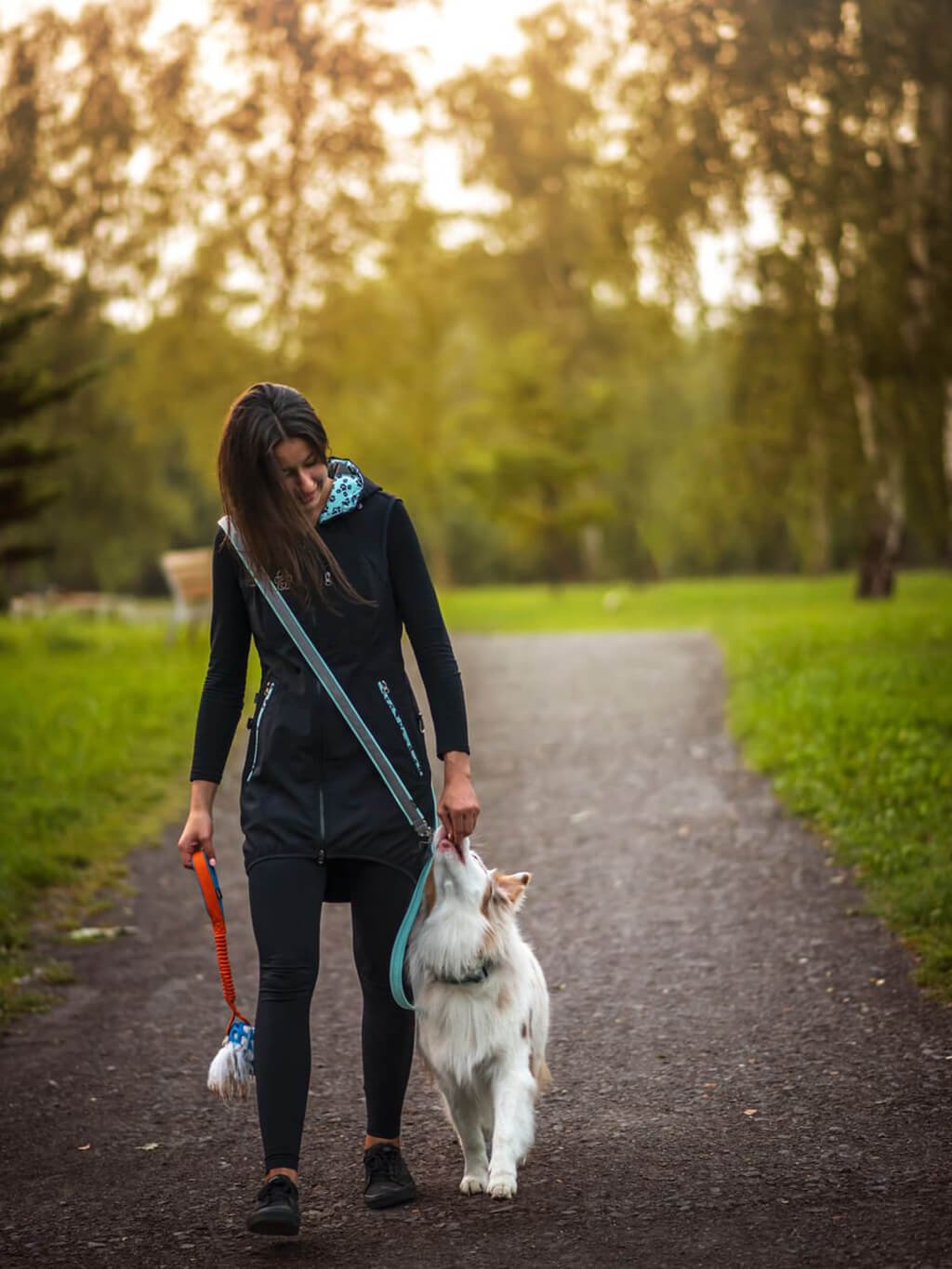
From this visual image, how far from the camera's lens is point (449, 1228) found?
4023 millimetres

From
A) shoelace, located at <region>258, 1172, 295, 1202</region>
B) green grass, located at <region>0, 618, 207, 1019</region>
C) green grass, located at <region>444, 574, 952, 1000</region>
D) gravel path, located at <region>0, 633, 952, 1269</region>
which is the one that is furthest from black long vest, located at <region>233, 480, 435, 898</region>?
green grass, located at <region>0, 618, 207, 1019</region>

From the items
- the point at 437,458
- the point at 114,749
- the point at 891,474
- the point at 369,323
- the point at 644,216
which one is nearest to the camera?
the point at 114,749

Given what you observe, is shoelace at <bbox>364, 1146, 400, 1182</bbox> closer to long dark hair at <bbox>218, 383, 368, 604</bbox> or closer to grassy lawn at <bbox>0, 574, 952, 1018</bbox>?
long dark hair at <bbox>218, 383, 368, 604</bbox>

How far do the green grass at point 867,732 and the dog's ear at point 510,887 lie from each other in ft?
7.81

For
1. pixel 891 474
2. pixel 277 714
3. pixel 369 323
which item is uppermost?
pixel 369 323

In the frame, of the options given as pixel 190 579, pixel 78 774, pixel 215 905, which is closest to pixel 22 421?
pixel 190 579

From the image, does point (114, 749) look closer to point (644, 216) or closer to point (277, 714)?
point (277, 714)

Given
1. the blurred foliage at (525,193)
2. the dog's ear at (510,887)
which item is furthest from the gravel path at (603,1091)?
the blurred foliage at (525,193)

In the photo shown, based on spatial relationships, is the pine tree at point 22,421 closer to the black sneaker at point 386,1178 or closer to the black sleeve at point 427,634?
the black sleeve at point 427,634

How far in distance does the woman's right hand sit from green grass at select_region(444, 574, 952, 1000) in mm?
3120

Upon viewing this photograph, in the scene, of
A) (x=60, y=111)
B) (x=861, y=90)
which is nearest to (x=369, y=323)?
(x=60, y=111)

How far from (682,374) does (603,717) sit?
117ft

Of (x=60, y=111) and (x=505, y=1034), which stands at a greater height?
Result: (x=60, y=111)

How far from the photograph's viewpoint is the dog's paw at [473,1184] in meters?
4.28
